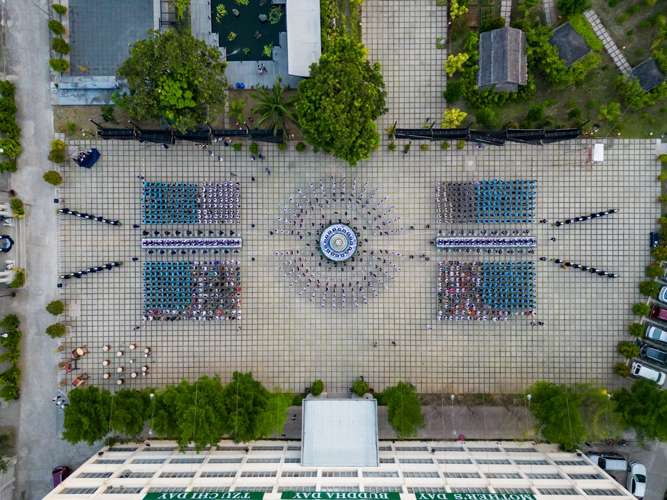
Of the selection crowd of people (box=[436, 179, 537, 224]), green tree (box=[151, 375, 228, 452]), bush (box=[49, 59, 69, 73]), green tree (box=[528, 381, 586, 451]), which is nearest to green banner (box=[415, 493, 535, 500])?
green tree (box=[528, 381, 586, 451])

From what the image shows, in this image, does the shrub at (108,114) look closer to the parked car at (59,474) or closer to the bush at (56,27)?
the bush at (56,27)

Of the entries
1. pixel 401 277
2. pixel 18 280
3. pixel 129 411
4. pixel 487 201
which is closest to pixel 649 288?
pixel 487 201

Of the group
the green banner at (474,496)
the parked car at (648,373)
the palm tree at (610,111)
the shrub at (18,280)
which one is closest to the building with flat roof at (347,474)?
the green banner at (474,496)

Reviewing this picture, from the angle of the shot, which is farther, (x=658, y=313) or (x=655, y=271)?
(x=658, y=313)

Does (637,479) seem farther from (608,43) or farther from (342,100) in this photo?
(342,100)

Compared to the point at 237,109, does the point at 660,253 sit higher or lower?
lower

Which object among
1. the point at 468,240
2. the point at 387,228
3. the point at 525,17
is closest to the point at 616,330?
the point at 468,240

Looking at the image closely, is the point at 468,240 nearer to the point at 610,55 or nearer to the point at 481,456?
the point at 481,456
